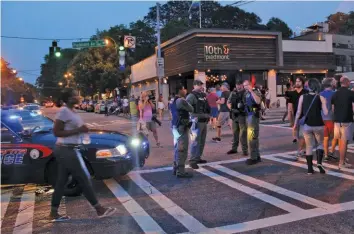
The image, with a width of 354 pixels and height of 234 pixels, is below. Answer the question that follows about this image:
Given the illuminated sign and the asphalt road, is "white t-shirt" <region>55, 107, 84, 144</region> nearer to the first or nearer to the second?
the asphalt road

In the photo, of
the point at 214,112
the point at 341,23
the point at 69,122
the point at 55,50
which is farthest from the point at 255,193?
the point at 341,23

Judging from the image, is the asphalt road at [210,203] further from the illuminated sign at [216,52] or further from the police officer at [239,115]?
the illuminated sign at [216,52]

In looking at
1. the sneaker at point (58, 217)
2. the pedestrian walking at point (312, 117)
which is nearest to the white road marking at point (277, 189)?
the pedestrian walking at point (312, 117)

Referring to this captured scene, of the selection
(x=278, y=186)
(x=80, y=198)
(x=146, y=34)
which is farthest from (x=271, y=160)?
(x=146, y=34)

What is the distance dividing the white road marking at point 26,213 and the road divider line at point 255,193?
10.5 ft

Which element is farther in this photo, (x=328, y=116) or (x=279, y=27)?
(x=279, y=27)

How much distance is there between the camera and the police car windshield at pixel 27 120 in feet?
22.6

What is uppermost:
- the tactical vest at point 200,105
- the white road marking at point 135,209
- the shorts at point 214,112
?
the tactical vest at point 200,105

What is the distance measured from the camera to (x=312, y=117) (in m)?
7.10

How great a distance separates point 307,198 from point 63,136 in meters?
3.57

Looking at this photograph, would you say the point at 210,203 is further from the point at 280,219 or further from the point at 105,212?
the point at 105,212

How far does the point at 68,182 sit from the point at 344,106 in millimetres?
5143

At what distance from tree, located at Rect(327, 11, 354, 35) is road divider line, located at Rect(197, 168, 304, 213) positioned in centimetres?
6375

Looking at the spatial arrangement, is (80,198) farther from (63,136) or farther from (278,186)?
(278,186)
